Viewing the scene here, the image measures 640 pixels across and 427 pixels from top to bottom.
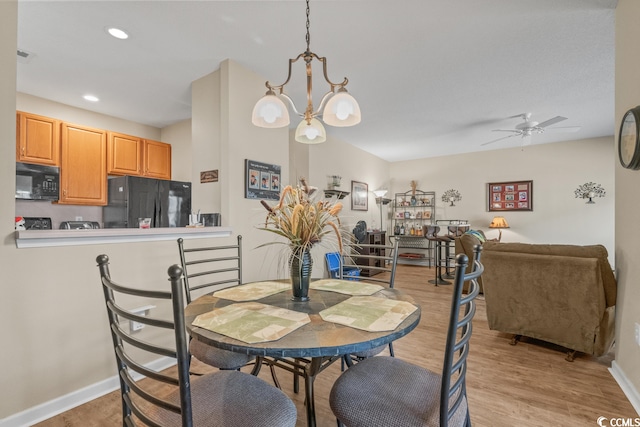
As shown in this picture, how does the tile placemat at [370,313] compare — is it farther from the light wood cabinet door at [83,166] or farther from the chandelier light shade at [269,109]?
the light wood cabinet door at [83,166]

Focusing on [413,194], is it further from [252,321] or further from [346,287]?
[252,321]

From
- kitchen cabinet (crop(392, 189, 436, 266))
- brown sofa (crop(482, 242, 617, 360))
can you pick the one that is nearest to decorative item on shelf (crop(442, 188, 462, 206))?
kitchen cabinet (crop(392, 189, 436, 266))

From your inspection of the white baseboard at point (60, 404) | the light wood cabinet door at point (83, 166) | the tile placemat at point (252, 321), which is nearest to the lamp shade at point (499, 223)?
the tile placemat at point (252, 321)

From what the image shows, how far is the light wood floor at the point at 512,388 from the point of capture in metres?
1.60

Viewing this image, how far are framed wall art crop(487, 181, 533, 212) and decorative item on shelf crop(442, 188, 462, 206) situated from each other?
0.61 metres

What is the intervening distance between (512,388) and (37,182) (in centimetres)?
465

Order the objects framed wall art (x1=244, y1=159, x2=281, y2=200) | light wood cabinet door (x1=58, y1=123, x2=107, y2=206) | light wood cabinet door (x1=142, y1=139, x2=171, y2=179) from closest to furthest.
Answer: framed wall art (x1=244, y1=159, x2=281, y2=200), light wood cabinet door (x1=58, y1=123, x2=107, y2=206), light wood cabinet door (x1=142, y1=139, x2=171, y2=179)

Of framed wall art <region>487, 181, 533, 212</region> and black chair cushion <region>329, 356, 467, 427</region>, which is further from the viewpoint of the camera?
framed wall art <region>487, 181, 533, 212</region>

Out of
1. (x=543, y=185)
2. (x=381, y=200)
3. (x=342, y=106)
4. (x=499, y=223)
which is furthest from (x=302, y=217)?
(x=543, y=185)

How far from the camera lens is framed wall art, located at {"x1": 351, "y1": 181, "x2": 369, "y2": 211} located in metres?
5.72

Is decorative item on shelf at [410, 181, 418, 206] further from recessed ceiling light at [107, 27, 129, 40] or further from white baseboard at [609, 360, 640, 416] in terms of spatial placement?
recessed ceiling light at [107, 27, 129, 40]

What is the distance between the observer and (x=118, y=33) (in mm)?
2227

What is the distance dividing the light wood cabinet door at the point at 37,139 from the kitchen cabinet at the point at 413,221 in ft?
20.4

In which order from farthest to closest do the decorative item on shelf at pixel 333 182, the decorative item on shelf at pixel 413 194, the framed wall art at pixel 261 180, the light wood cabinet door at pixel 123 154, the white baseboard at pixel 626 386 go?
the decorative item on shelf at pixel 413 194
the decorative item on shelf at pixel 333 182
the light wood cabinet door at pixel 123 154
the framed wall art at pixel 261 180
the white baseboard at pixel 626 386
